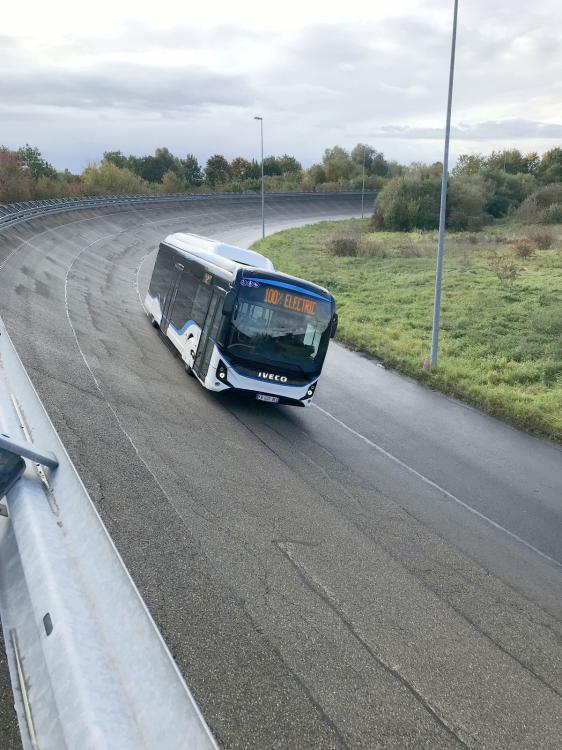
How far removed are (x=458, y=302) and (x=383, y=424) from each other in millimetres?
14151

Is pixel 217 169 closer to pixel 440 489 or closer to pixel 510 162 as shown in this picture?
pixel 510 162

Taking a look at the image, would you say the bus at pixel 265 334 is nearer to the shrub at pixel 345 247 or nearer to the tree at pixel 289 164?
the shrub at pixel 345 247

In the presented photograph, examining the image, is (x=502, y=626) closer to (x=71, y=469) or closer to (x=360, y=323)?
(x=71, y=469)

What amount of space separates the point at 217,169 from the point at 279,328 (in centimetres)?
11226

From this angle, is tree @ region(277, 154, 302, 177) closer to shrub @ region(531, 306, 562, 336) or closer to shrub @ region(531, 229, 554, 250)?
shrub @ region(531, 229, 554, 250)

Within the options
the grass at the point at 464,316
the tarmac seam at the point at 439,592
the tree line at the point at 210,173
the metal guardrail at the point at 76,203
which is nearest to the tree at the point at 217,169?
the tree line at the point at 210,173

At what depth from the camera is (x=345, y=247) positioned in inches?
1731

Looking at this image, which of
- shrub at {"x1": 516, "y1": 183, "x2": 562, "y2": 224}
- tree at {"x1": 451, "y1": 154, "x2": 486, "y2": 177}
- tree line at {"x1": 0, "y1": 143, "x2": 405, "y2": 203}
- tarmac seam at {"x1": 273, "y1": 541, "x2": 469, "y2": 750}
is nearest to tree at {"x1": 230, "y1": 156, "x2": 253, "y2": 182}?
tree line at {"x1": 0, "y1": 143, "x2": 405, "y2": 203}

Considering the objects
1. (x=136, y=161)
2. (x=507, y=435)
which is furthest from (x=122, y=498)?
(x=136, y=161)

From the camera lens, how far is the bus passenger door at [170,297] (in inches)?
730

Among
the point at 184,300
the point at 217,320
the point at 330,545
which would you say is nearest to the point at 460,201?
the point at 184,300

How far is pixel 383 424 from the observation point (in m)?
15.0

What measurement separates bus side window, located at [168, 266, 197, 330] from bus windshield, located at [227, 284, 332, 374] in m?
3.21

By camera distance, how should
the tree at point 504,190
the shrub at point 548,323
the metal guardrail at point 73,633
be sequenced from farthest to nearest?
the tree at point 504,190, the shrub at point 548,323, the metal guardrail at point 73,633
